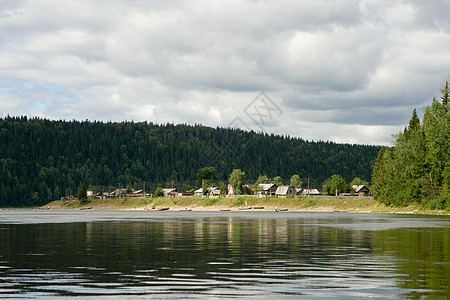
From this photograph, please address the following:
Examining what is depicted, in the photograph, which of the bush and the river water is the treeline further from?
the river water

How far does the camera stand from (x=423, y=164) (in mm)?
123625

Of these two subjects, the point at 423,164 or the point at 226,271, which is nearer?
the point at 226,271

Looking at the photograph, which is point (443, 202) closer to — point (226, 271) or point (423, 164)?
point (423, 164)

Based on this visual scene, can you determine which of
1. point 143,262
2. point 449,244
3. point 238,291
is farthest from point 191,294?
point 449,244

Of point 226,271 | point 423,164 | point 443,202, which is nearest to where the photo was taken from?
point 226,271

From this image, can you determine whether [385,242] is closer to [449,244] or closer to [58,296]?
[449,244]

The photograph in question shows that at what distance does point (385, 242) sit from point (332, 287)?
79.8ft

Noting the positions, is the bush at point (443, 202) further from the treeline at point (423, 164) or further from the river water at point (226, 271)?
the river water at point (226, 271)

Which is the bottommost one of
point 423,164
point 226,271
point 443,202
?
point 443,202

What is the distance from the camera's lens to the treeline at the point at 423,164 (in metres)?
111

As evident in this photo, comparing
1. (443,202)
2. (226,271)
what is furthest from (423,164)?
(226,271)

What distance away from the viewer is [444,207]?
114125 millimetres

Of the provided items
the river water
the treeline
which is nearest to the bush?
the treeline

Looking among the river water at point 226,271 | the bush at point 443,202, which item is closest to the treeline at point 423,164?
the bush at point 443,202
